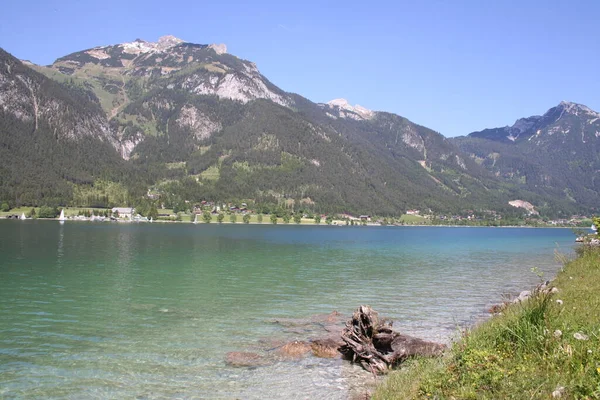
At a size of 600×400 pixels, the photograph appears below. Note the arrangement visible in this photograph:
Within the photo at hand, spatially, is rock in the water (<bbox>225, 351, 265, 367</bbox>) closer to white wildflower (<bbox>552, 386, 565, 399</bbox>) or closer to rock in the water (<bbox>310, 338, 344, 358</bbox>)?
rock in the water (<bbox>310, 338, 344, 358</bbox>)

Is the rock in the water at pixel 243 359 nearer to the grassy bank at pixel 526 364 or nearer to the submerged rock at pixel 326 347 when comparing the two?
the submerged rock at pixel 326 347

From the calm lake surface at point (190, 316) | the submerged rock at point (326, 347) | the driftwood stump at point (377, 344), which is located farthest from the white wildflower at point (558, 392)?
the submerged rock at point (326, 347)

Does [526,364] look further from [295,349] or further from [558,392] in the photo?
[295,349]

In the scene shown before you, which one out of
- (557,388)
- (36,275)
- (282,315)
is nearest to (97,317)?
(282,315)

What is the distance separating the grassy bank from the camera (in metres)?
8.30

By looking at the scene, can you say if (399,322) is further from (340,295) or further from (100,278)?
(100,278)

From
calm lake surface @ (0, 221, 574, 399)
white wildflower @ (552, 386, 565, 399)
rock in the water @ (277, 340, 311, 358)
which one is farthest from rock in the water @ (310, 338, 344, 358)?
white wildflower @ (552, 386, 565, 399)

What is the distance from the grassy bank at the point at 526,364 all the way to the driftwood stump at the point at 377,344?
2968mm

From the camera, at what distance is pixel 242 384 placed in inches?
593

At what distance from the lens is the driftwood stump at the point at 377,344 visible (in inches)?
647

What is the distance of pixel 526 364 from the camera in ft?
31.4

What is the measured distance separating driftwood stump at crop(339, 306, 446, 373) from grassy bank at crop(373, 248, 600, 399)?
2968 millimetres

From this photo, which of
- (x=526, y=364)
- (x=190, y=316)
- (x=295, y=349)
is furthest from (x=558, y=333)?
(x=190, y=316)

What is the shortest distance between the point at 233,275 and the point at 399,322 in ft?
82.8
